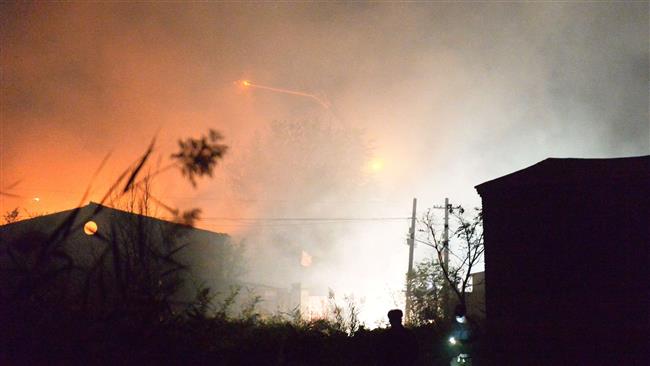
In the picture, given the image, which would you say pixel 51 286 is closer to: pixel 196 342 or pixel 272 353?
pixel 196 342

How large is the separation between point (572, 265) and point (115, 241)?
12.0 m

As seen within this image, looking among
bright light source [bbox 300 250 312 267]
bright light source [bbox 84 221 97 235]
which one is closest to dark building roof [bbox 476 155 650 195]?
bright light source [bbox 84 221 97 235]

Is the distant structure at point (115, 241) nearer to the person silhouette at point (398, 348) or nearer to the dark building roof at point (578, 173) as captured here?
the person silhouette at point (398, 348)

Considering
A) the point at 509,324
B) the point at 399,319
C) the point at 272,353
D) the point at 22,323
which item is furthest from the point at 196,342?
the point at 509,324

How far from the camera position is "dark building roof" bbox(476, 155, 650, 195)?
465 inches

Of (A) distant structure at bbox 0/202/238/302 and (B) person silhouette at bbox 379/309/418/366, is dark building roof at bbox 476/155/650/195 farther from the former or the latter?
(A) distant structure at bbox 0/202/238/302

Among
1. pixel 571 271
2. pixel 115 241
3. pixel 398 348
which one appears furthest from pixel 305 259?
pixel 115 241

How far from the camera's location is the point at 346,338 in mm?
8930

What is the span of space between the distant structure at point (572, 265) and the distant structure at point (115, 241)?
9557 mm

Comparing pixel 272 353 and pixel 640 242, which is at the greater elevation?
pixel 640 242

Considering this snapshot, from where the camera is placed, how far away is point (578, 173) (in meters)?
12.5

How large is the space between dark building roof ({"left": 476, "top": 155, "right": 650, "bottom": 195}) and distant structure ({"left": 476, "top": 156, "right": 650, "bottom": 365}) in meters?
0.03

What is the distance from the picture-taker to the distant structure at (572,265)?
1166 centimetres

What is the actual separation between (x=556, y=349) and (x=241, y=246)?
24.1 m
